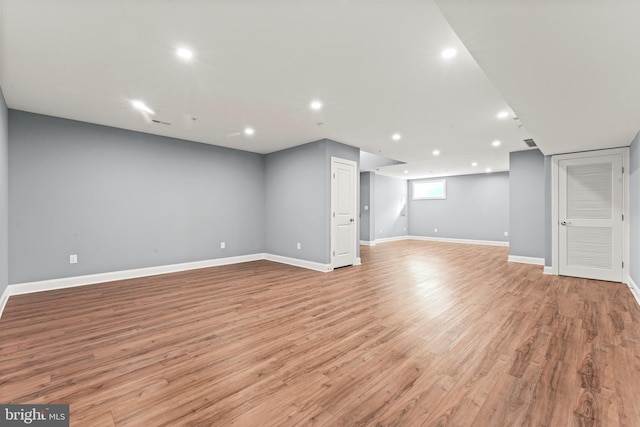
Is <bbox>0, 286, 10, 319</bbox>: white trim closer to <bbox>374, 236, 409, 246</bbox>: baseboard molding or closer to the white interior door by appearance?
the white interior door

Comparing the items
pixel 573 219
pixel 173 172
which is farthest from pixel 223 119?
pixel 573 219

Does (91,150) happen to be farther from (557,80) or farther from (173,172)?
(557,80)

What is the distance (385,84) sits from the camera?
2986 mm

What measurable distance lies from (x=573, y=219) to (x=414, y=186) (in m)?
6.63

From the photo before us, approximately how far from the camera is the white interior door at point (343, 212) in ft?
17.6

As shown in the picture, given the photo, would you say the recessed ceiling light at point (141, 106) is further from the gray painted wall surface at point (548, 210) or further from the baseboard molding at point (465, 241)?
the baseboard molding at point (465, 241)

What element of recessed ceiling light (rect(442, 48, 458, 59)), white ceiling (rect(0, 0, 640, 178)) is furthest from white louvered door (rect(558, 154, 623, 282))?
recessed ceiling light (rect(442, 48, 458, 59))

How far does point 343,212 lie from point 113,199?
4112 mm

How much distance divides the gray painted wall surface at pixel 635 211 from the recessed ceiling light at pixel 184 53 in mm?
5556

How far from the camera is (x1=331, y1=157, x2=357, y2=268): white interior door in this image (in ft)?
17.6

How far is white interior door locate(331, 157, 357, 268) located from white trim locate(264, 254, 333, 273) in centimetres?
20

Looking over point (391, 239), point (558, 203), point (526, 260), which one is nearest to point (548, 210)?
point (558, 203)

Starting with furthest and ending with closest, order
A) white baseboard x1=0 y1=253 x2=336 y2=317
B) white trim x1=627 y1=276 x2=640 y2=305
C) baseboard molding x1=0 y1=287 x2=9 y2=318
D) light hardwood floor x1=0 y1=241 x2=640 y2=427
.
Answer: white baseboard x1=0 y1=253 x2=336 y2=317 → white trim x1=627 y1=276 x2=640 y2=305 → baseboard molding x1=0 y1=287 x2=9 y2=318 → light hardwood floor x1=0 y1=241 x2=640 y2=427

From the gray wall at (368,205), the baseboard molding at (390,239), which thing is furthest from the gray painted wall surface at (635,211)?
the baseboard molding at (390,239)
